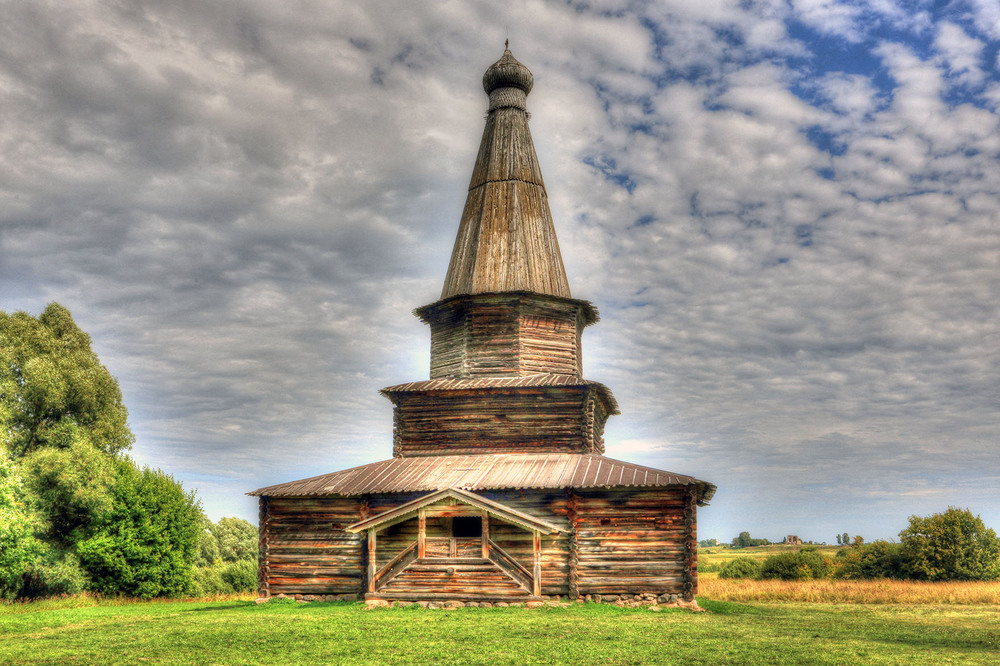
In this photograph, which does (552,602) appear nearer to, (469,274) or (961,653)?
(961,653)

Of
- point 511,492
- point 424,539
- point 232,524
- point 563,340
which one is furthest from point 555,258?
point 232,524

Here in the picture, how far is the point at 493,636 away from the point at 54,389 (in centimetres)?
2385

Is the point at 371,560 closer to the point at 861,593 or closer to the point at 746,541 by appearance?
the point at 861,593

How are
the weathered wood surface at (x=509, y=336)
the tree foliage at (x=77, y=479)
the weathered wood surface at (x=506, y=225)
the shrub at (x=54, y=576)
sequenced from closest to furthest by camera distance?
1. the weathered wood surface at (x=509, y=336)
2. the weathered wood surface at (x=506, y=225)
3. the shrub at (x=54, y=576)
4. the tree foliage at (x=77, y=479)

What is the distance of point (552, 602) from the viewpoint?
21.1 meters

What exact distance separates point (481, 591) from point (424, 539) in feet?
7.31

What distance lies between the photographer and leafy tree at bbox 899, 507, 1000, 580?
36812 mm

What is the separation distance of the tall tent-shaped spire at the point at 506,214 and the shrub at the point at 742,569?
75.1ft

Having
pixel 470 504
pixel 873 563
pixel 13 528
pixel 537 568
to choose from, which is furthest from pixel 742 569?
pixel 13 528

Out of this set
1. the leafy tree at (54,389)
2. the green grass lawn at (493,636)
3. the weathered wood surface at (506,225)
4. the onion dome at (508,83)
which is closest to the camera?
the green grass lawn at (493,636)

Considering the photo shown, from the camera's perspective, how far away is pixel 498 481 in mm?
22922

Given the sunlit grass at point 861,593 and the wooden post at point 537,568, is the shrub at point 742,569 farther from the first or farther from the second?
the wooden post at point 537,568

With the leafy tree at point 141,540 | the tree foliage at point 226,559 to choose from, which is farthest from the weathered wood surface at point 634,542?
the tree foliage at point 226,559

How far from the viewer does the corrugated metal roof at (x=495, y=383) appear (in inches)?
992
